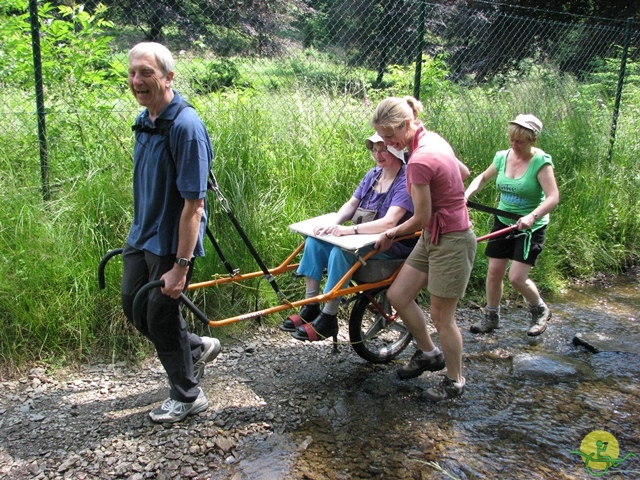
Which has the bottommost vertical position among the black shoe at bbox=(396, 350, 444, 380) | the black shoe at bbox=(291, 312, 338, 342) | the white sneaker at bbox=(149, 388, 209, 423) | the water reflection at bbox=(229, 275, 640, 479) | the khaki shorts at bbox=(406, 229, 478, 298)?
the water reflection at bbox=(229, 275, 640, 479)

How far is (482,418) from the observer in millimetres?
3623

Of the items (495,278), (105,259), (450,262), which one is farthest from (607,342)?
(105,259)

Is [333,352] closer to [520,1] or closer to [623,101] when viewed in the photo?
[623,101]

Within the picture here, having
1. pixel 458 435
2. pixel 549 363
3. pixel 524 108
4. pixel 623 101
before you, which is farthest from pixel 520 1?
pixel 458 435

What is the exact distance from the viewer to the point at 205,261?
15.2ft

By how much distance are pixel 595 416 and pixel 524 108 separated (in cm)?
467

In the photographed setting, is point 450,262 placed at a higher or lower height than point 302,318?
higher

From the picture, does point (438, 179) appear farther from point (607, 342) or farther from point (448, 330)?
point (607, 342)

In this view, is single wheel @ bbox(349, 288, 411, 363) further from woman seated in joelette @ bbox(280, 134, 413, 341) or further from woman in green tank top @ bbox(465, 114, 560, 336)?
woman in green tank top @ bbox(465, 114, 560, 336)

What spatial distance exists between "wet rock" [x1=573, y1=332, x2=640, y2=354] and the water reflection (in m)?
0.06

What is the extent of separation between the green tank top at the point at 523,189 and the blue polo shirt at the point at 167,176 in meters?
2.62

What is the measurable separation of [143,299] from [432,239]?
1.74 meters

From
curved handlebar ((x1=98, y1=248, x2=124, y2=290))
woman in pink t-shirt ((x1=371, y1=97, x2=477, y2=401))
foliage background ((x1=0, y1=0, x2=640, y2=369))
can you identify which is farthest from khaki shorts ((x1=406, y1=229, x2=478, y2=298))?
curved handlebar ((x1=98, y1=248, x2=124, y2=290))

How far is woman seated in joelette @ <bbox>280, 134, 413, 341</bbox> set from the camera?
377 centimetres
